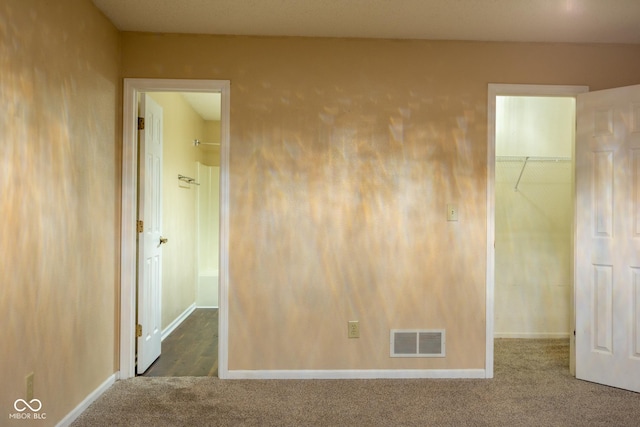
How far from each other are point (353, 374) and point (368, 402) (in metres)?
0.39

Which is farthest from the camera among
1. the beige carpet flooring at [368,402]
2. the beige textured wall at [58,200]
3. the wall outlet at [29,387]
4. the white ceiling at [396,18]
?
the white ceiling at [396,18]

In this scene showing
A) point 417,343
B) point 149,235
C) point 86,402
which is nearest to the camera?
point 86,402

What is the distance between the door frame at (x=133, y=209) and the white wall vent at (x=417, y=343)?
1173 mm

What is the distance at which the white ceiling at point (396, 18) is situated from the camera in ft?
8.37

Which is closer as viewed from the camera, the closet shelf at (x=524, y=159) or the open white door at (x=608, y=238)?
the open white door at (x=608, y=238)

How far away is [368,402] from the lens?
2.64m

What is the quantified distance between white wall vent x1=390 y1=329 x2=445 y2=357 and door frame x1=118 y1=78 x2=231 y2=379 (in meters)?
1.17

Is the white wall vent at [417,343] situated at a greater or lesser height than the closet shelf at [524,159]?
lesser

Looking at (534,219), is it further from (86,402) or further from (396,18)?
(86,402)

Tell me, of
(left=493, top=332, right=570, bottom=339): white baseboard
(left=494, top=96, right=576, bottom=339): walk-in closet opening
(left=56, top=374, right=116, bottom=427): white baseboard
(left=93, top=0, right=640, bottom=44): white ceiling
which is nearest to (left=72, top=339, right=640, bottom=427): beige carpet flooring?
(left=56, top=374, right=116, bottom=427): white baseboard

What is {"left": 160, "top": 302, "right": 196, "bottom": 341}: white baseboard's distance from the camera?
420 cm

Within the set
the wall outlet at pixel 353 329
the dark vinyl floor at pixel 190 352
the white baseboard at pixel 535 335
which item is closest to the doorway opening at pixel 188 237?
the dark vinyl floor at pixel 190 352

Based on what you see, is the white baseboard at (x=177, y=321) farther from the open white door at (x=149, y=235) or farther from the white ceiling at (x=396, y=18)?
the white ceiling at (x=396, y=18)

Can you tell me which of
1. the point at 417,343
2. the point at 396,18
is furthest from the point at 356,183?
the point at 417,343
